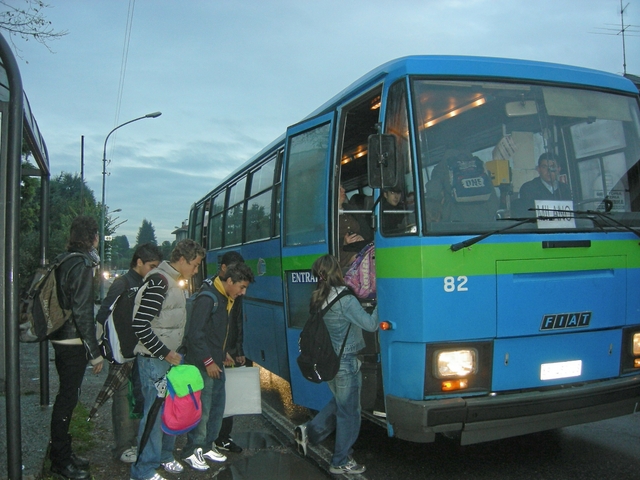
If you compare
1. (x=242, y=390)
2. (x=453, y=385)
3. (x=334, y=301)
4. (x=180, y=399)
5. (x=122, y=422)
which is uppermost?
(x=334, y=301)

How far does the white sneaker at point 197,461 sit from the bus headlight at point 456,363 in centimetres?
235

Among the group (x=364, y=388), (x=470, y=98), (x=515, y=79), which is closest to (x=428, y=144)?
(x=470, y=98)

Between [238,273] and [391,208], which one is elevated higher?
[391,208]

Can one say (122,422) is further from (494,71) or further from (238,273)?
(494,71)

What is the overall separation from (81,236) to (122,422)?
189 cm

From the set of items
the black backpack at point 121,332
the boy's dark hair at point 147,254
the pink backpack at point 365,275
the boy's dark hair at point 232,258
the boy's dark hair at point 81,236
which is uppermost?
the boy's dark hair at point 81,236

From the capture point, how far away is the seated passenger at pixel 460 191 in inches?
190

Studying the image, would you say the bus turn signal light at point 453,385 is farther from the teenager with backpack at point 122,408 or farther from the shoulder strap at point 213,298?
the teenager with backpack at point 122,408

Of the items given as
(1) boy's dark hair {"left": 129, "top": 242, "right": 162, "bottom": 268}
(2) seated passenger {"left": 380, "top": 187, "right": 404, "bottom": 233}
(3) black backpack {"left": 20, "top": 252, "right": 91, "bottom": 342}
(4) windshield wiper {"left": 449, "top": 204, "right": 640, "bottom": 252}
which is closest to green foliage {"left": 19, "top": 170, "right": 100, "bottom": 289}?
(3) black backpack {"left": 20, "top": 252, "right": 91, "bottom": 342}

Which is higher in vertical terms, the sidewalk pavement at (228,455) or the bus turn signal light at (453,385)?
the bus turn signal light at (453,385)

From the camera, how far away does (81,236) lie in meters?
5.28

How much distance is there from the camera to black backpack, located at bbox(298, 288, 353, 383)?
5.24m

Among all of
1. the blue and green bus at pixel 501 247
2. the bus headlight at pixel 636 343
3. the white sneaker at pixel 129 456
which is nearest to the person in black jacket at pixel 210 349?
the white sneaker at pixel 129 456

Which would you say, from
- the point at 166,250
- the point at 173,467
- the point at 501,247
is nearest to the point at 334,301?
the point at 501,247
